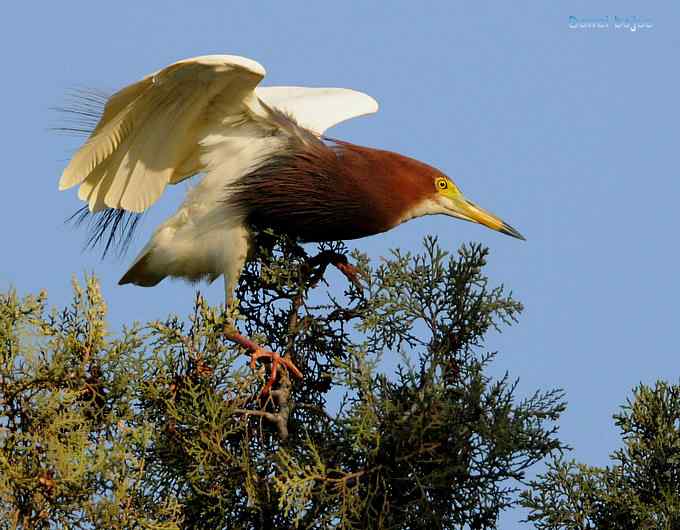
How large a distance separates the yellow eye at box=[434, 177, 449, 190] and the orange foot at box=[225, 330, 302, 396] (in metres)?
1.23

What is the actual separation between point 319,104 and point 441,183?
1.19 meters

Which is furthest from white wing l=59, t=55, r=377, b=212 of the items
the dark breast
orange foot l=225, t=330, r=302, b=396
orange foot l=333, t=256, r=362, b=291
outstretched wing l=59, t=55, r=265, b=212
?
orange foot l=225, t=330, r=302, b=396

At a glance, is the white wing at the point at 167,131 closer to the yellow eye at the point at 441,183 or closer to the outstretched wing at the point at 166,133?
the outstretched wing at the point at 166,133

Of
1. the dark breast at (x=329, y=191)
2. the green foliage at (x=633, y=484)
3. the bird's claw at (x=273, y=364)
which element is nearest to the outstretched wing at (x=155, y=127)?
the dark breast at (x=329, y=191)

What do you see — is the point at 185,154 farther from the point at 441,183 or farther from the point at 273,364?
the point at 273,364

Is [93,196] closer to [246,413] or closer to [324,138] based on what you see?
[324,138]

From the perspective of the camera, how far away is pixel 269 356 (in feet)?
14.6

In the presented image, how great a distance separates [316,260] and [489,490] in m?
1.74

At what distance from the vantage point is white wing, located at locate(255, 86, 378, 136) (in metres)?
5.83

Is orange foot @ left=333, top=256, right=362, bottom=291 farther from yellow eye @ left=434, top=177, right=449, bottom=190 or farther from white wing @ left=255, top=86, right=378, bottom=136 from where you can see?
white wing @ left=255, top=86, right=378, bottom=136

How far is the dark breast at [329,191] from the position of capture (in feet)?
16.4

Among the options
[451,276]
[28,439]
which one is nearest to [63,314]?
[28,439]

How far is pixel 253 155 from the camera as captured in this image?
203 inches

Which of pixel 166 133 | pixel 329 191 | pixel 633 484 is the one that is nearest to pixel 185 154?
pixel 166 133
